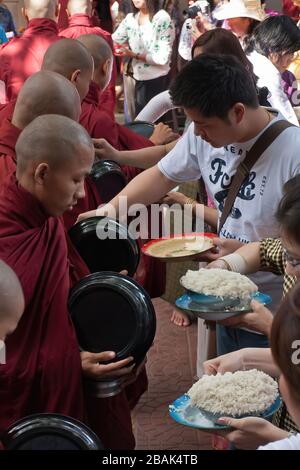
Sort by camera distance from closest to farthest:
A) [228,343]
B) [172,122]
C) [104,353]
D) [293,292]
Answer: [293,292] → [104,353] → [228,343] → [172,122]

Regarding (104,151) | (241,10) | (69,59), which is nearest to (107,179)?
(104,151)

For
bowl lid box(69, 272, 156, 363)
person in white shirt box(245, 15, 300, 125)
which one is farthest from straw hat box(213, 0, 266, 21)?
bowl lid box(69, 272, 156, 363)

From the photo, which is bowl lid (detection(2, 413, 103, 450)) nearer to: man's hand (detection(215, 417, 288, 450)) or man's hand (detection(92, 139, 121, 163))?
man's hand (detection(215, 417, 288, 450))

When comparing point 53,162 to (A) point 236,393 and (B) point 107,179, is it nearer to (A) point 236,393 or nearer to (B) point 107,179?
(A) point 236,393

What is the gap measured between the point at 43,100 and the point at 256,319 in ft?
3.91

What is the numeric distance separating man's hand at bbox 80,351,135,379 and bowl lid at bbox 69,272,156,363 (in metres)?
0.05

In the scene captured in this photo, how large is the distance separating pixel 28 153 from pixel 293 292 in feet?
3.99

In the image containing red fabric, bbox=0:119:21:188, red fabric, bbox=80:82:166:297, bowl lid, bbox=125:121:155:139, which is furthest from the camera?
bowl lid, bbox=125:121:155:139

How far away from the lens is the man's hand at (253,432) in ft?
5.66

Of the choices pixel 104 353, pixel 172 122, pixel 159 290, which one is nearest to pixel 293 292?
pixel 104 353

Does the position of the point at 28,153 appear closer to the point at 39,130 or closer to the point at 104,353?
the point at 39,130

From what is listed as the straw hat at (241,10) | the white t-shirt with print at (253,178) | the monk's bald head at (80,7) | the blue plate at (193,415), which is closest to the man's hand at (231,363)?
the blue plate at (193,415)

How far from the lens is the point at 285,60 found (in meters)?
4.75

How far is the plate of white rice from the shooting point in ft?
6.26
